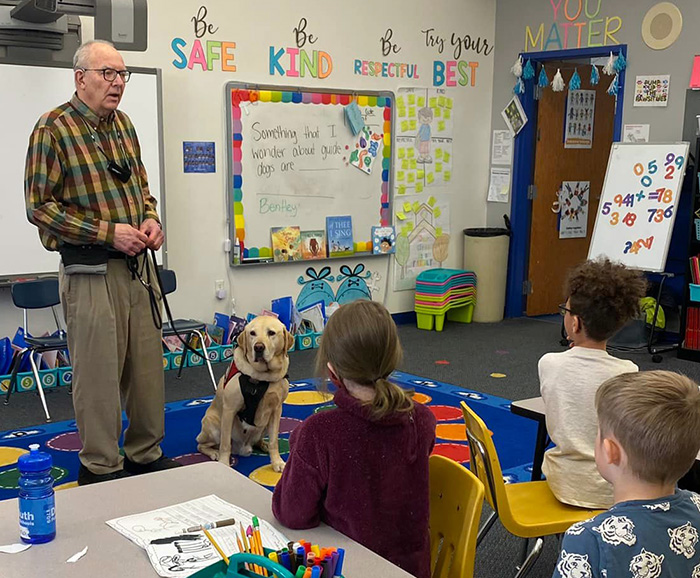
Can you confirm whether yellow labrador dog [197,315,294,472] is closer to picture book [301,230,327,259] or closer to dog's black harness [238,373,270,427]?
dog's black harness [238,373,270,427]

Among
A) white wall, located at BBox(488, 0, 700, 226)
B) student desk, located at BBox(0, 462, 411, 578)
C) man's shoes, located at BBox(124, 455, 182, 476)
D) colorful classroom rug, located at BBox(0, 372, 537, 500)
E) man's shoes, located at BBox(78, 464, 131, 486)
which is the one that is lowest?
colorful classroom rug, located at BBox(0, 372, 537, 500)

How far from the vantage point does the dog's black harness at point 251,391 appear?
3576 millimetres

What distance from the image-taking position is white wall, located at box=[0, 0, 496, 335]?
214 inches

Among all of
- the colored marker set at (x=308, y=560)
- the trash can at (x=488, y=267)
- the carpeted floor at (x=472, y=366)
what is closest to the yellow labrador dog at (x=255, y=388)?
the carpeted floor at (x=472, y=366)

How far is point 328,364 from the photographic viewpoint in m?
1.73

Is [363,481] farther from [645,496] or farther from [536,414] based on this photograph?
[536,414]

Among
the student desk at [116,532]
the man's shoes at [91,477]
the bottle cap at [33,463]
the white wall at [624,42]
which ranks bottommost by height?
the man's shoes at [91,477]

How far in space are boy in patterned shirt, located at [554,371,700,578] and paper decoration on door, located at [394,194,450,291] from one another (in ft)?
17.9

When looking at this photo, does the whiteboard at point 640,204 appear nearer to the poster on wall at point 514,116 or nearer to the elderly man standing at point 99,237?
the poster on wall at point 514,116

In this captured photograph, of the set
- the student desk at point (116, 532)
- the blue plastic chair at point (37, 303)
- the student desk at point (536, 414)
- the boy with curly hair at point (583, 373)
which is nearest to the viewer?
the student desk at point (116, 532)

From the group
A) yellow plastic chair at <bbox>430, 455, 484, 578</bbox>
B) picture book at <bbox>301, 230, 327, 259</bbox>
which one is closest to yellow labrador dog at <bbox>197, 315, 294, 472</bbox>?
yellow plastic chair at <bbox>430, 455, 484, 578</bbox>

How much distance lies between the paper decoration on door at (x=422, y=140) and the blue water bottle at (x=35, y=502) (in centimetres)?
→ 535

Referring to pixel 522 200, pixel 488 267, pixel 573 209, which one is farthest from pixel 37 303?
pixel 573 209

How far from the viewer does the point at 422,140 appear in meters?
6.80
